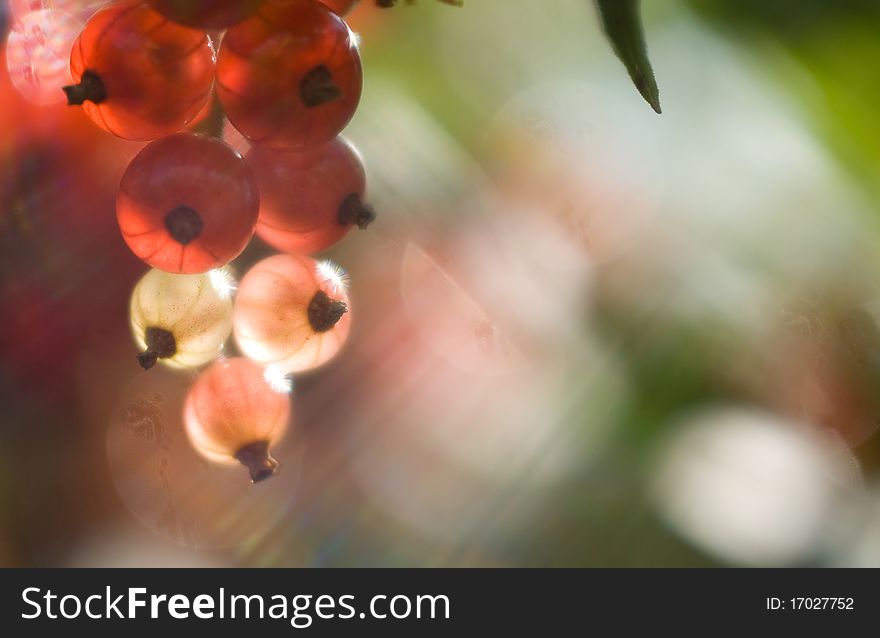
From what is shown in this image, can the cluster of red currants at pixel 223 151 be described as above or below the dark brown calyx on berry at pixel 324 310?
above

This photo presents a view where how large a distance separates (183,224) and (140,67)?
9 cm

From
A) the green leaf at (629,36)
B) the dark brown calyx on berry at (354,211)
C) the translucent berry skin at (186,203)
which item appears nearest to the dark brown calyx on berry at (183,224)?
the translucent berry skin at (186,203)

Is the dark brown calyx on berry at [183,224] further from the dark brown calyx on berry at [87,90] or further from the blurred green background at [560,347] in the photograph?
the blurred green background at [560,347]

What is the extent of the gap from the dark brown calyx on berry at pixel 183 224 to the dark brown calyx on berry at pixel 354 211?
10 centimetres

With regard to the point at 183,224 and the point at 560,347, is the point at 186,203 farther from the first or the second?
the point at 560,347

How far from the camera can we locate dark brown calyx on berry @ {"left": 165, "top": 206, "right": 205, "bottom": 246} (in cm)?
49

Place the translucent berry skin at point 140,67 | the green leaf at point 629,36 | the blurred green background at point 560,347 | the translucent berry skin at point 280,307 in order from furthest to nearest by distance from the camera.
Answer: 1. the blurred green background at point 560,347
2. the translucent berry skin at point 280,307
3. the translucent berry skin at point 140,67
4. the green leaf at point 629,36

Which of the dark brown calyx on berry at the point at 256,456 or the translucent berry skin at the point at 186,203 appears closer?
the translucent berry skin at the point at 186,203

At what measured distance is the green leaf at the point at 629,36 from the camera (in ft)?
1.19

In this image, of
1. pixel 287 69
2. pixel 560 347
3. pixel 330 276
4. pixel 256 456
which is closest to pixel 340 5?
pixel 287 69

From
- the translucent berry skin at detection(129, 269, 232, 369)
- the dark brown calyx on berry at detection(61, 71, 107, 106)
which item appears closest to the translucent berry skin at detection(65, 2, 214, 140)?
the dark brown calyx on berry at detection(61, 71, 107, 106)

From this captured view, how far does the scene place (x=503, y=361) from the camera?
3.35 ft

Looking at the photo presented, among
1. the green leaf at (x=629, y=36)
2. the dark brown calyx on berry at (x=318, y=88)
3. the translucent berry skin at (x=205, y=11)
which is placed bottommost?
the dark brown calyx on berry at (x=318, y=88)

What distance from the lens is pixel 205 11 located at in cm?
45
